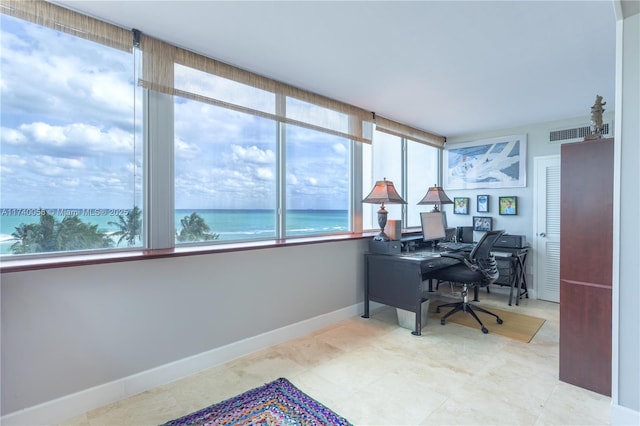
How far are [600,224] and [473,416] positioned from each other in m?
1.51

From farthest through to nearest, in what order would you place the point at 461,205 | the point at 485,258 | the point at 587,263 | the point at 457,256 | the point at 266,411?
the point at 461,205, the point at 457,256, the point at 485,258, the point at 587,263, the point at 266,411

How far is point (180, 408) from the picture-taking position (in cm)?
196

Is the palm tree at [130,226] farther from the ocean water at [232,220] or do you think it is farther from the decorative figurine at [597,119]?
the decorative figurine at [597,119]

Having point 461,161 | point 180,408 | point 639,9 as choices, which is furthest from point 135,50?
point 461,161

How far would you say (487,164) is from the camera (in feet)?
16.1

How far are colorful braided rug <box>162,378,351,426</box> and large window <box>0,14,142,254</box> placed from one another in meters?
1.28

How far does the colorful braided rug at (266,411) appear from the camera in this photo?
71.8 inches

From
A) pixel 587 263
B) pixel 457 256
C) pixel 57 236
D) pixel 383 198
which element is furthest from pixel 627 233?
pixel 57 236

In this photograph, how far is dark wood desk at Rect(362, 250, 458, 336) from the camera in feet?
10.2

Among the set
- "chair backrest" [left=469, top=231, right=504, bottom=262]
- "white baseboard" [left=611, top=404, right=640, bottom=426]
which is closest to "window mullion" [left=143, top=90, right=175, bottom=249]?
"chair backrest" [left=469, top=231, right=504, bottom=262]

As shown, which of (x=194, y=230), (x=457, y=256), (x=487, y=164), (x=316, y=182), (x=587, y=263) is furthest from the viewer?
(x=487, y=164)

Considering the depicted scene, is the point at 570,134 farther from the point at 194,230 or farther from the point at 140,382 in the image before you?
the point at 140,382

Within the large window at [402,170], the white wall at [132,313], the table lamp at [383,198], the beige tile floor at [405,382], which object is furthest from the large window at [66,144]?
the large window at [402,170]

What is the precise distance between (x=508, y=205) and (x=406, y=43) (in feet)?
11.2
